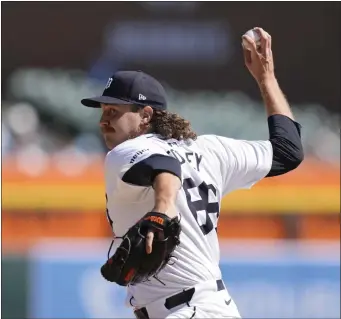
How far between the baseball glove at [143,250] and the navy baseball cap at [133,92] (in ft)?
1.85

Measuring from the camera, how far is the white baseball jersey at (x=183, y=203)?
278 centimetres

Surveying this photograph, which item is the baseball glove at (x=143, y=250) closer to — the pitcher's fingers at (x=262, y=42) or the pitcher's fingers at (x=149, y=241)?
the pitcher's fingers at (x=149, y=241)

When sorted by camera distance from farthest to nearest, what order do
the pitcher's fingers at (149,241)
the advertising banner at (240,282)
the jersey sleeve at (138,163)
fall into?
1. the advertising banner at (240,282)
2. the jersey sleeve at (138,163)
3. the pitcher's fingers at (149,241)

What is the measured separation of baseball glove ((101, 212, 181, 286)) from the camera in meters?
2.54

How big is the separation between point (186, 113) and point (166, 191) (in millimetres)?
4591

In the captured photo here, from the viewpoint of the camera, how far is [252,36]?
11.0ft

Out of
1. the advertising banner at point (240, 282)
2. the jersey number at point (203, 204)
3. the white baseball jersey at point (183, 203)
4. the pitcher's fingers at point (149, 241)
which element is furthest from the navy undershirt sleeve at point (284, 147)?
the advertising banner at point (240, 282)

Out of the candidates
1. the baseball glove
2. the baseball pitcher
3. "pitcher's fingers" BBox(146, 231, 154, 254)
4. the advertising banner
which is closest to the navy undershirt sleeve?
the baseball pitcher

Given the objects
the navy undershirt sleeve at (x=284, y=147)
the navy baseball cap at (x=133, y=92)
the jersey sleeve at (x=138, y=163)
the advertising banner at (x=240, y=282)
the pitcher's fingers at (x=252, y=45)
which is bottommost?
the advertising banner at (x=240, y=282)

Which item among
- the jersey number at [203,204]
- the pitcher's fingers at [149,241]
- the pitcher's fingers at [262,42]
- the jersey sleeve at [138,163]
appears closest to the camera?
the pitcher's fingers at [149,241]

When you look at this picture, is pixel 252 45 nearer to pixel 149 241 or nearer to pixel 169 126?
pixel 169 126

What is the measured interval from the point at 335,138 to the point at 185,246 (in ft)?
14.9

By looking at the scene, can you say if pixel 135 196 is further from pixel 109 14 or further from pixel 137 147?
pixel 109 14

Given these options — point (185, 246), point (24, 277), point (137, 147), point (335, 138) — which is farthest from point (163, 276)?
point (335, 138)
